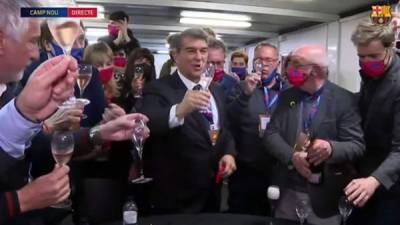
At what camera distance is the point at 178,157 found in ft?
8.18

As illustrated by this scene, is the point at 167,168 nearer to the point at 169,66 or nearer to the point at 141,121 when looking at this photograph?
the point at 141,121

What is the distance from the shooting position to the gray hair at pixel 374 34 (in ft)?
7.38

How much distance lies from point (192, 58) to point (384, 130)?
3.87 ft

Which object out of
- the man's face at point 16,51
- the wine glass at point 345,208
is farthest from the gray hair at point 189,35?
the man's face at point 16,51

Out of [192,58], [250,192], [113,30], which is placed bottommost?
[250,192]

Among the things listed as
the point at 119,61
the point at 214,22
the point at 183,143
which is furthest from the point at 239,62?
the point at 214,22

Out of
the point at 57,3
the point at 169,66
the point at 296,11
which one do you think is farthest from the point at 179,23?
the point at 57,3

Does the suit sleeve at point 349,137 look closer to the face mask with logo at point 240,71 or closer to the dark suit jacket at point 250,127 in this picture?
the dark suit jacket at point 250,127

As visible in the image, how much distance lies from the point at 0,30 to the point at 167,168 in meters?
1.60

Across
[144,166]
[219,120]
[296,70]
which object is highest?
[296,70]

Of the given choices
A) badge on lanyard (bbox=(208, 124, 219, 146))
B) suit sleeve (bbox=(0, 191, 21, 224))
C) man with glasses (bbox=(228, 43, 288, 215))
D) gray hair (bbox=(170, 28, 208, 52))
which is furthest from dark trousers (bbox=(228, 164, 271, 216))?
suit sleeve (bbox=(0, 191, 21, 224))

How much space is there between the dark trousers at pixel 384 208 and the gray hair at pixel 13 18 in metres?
1.92

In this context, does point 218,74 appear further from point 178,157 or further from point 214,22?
point 214,22

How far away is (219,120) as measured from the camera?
264cm
